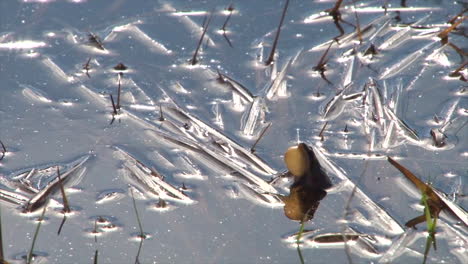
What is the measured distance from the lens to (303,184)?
2090 millimetres

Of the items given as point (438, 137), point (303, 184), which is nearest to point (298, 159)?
point (303, 184)

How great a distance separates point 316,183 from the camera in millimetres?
2102

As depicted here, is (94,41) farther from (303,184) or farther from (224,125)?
(303,184)

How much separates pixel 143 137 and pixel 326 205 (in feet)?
2.13

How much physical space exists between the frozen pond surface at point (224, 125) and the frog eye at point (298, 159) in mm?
67

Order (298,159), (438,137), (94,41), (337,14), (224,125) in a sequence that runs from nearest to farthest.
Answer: (298,159) → (438,137) → (224,125) → (94,41) → (337,14)

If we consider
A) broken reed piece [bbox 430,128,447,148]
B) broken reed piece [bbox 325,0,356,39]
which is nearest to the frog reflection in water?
broken reed piece [bbox 430,128,447,148]

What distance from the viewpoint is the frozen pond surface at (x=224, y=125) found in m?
1.94

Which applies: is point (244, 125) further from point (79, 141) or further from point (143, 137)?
point (79, 141)

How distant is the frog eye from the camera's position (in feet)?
6.73

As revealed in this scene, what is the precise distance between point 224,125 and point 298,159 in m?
0.42

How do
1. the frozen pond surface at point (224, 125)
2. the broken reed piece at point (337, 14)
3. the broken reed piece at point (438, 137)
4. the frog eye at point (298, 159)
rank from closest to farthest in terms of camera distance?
the frozen pond surface at point (224, 125), the frog eye at point (298, 159), the broken reed piece at point (438, 137), the broken reed piece at point (337, 14)

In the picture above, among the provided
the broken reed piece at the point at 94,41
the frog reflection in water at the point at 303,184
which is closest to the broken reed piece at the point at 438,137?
the frog reflection in water at the point at 303,184

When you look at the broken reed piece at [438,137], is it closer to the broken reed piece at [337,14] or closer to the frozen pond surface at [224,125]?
the frozen pond surface at [224,125]
